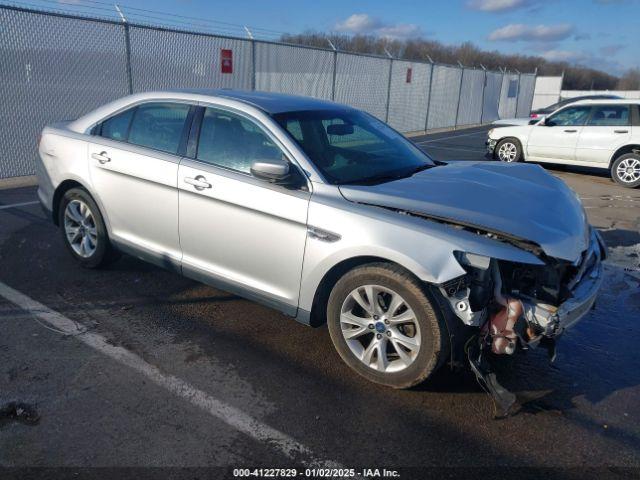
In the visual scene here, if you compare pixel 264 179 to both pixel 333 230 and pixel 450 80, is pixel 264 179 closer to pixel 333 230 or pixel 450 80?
pixel 333 230

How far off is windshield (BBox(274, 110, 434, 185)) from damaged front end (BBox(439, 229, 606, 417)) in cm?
109

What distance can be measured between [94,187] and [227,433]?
2778mm

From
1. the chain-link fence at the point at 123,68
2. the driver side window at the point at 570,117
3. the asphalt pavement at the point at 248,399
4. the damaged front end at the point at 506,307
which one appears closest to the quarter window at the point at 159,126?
the asphalt pavement at the point at 248,399

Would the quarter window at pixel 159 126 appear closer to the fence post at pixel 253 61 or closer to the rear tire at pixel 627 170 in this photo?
the fence post at pixel 253 61

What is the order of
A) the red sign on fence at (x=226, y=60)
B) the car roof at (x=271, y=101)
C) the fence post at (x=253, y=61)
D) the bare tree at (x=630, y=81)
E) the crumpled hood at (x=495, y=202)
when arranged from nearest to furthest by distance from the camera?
the crumpled hood at (x=495, y=202), the car roof at (x=271, y=101), the red sign on fence at (x=226, y=60), the fence post at (x=253, y=61), the bare tree at (x=630, y=81)

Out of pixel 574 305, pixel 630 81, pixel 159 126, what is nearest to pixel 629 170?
pixel 574 305

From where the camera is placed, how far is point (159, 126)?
4293mm

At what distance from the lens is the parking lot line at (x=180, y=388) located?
268cm

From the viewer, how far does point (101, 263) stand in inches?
191

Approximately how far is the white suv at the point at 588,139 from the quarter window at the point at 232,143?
9.07 m

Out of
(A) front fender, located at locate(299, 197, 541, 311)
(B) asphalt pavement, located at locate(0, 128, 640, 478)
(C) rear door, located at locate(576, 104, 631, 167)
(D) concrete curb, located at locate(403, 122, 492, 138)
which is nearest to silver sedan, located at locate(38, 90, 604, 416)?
(A) front fender, located at locate(299, 197, 541, 311)

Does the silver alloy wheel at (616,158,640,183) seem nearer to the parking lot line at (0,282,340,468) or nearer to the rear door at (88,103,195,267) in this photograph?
the rear door at (88,103,195,267)

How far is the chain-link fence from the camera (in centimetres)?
872

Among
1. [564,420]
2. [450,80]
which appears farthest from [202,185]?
[450,80]
